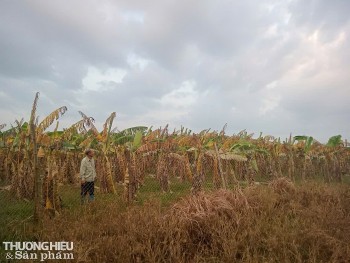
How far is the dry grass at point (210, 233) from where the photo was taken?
4.74 m

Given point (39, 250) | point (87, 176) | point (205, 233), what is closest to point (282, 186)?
point (205, 233)

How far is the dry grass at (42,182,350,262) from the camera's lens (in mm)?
4738

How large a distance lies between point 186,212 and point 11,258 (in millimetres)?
3298

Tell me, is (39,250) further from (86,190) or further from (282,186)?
(282,186)

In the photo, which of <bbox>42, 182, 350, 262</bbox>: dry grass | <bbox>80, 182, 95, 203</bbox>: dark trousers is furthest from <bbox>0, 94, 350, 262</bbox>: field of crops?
<bbox>80, 182, 95, 203</bbox>: dark trousers

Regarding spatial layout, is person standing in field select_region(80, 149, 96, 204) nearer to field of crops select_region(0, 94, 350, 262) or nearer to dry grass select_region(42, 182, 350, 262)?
field of crops select_region(0, 94, 350, 262)

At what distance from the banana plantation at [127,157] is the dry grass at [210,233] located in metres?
1.52

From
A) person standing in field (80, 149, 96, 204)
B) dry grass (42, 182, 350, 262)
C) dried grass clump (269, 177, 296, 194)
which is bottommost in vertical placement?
dry grass (42, 182, 350, 262)

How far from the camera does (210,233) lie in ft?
18.2

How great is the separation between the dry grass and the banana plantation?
152 cm

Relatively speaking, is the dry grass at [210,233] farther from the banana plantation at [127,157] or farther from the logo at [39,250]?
the banana plantation at [127,157]

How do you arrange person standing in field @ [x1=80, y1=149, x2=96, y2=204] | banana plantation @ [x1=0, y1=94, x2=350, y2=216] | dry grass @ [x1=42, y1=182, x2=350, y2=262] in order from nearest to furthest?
1. dry grass @ [x1=42, y1=182, x2=350, y2=262]
2. banana plantation @ [x1=0, y1=94, x2=350, y2=216]
3. person standing in field @ [x1=80, y1=149, x2=96, y2=204]

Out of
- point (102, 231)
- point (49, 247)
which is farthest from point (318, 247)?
point (49, 247)

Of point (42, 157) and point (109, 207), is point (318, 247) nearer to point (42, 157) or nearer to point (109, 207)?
point (109, 207)
